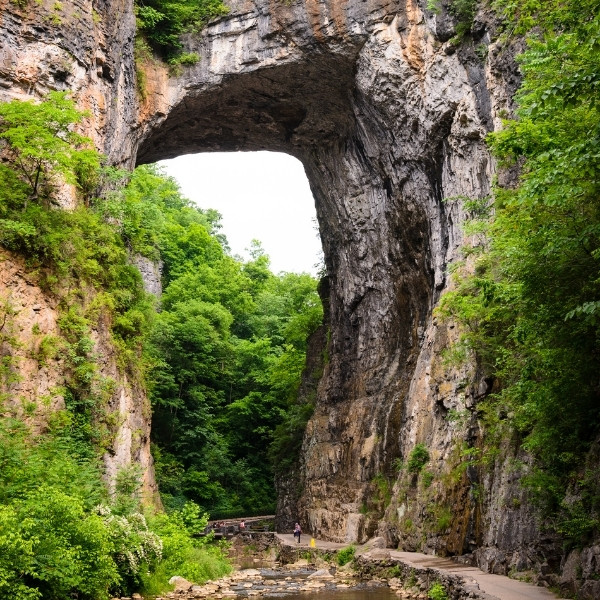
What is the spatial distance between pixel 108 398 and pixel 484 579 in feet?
31.6

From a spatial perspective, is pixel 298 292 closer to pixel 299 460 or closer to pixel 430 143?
pixel 299 460

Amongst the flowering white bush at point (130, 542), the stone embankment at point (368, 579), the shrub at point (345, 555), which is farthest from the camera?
the shrub at point (345, 555)

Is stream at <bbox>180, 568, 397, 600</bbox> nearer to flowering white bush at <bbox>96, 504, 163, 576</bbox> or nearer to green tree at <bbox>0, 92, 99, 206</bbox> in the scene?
flowering white bush at <bbox>96, 504, 163, 576</bbox>

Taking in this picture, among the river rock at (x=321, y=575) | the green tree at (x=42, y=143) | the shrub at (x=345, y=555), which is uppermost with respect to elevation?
the green tree at (x=42, y=143)

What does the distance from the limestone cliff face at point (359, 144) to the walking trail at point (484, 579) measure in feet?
2.46

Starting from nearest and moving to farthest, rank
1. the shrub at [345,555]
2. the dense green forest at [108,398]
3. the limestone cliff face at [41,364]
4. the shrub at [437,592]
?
the dense green forest at [108,398]
the shrub at [437,592]
the limestone cliff face at [41,364]
the shrub at [345,555]

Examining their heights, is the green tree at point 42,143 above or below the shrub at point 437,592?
above

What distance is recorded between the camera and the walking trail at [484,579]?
31.6 ft

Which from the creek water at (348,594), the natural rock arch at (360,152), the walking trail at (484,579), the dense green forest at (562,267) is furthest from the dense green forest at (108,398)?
the dense green forest at (562,267)

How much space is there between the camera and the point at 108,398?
17109 mm

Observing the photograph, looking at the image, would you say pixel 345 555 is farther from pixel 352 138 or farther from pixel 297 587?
pixel 352 138

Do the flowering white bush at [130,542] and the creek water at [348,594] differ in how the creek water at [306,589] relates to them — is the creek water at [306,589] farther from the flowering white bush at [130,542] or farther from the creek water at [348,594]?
the flowering white bush at [130,542]

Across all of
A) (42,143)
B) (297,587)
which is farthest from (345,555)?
(42,143)

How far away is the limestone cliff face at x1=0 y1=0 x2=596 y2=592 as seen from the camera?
→ 19703 millimetres
